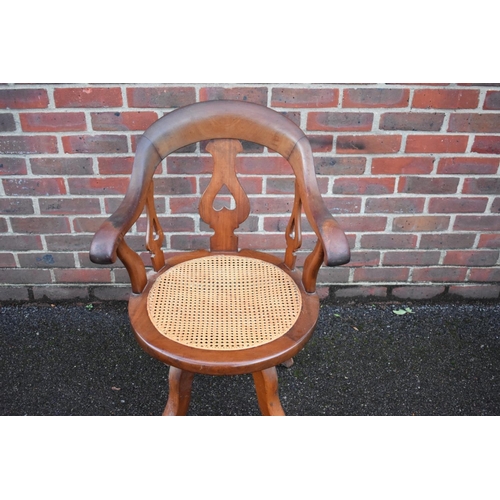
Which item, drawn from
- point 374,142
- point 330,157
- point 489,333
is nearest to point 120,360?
point 330,157

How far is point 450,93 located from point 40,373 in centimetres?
192

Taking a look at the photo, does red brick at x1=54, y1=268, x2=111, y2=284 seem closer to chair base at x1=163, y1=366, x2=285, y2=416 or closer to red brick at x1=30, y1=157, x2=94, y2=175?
red brick at x1=30, y1=157, x2=94, y2=175

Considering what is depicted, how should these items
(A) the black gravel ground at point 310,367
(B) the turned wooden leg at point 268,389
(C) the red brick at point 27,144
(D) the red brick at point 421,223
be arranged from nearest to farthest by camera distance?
(B) the turned wooden leg at point 268,389
(A) the black gravel ground at point 310,367
(C) the red brick at point 27,144
(D) the red brick at point 421,223

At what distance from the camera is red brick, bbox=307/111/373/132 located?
6.00ft

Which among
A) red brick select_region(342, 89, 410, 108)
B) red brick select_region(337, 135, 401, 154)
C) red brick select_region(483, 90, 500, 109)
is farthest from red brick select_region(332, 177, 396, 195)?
red brick select_region(483, 90, 500, 109)

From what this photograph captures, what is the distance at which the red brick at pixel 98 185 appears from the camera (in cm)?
→ 193

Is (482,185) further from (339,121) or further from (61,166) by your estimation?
(61,166)

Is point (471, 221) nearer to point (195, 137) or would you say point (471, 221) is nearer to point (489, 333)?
point (489, 333)

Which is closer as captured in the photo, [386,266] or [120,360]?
[120,360]

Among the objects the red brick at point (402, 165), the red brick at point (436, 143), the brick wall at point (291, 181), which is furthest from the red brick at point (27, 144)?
the red brick at point (436, 143)

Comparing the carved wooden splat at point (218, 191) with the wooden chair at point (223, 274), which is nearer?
the wooden chair at point (223, 274)

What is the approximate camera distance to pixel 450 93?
71.1 inches

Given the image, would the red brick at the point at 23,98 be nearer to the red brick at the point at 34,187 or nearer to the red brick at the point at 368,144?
the red brick at the point at 34,187

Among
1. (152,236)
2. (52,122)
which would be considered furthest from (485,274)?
(52,122)
